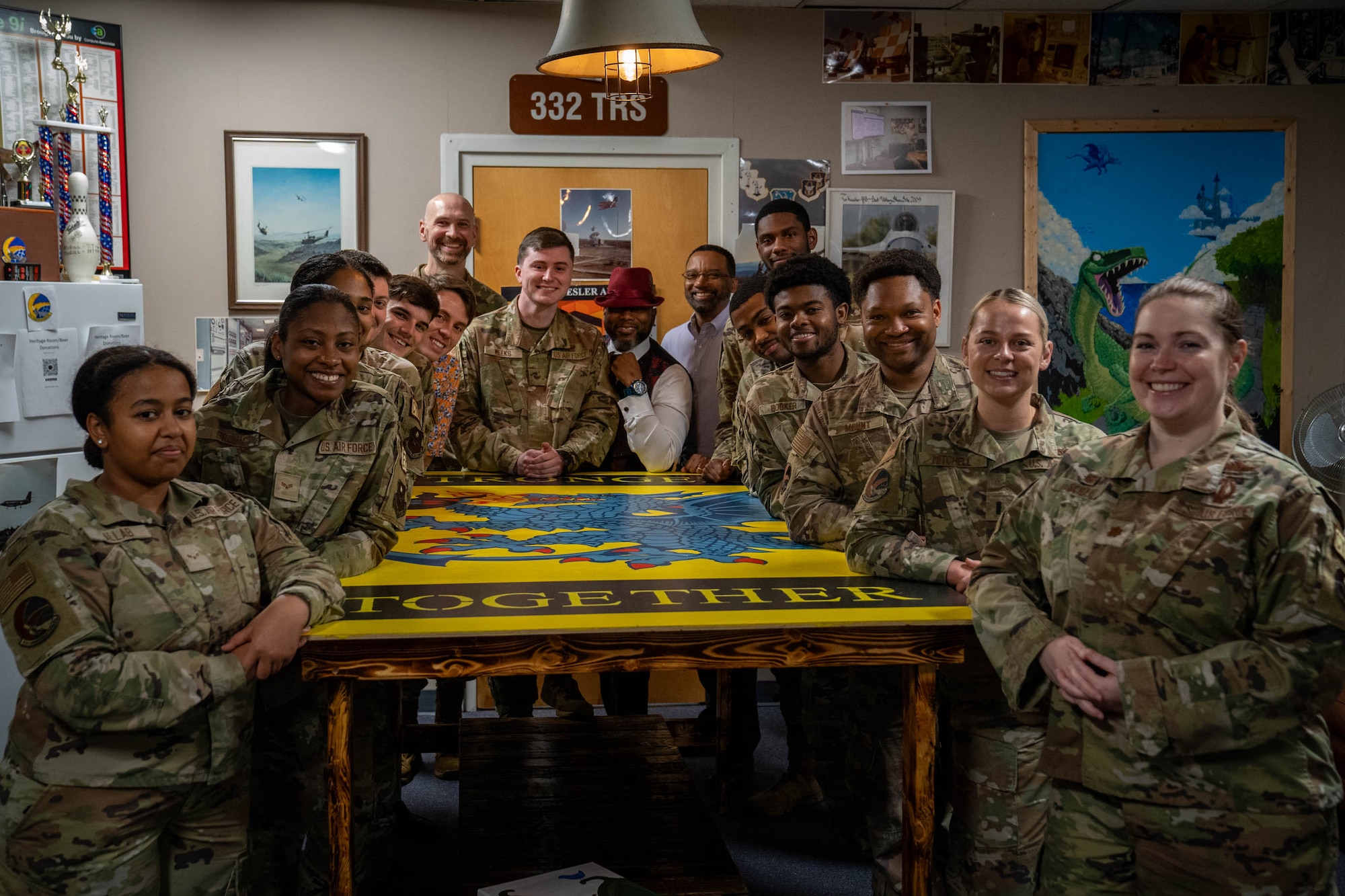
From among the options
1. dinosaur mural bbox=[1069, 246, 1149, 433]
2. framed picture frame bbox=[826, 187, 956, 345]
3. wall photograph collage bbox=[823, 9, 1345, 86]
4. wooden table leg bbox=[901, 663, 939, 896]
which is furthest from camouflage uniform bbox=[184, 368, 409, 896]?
dinosaur mural bbox=[1069, 246, 1149, 433]

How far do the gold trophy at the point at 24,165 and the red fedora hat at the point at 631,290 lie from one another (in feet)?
6.90

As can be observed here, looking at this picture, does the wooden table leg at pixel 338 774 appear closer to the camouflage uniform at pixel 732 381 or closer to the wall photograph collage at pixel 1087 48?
the camouflage uniform at pixel 732 381

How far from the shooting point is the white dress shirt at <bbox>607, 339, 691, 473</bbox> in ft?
13.8

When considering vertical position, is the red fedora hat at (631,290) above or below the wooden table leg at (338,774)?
above

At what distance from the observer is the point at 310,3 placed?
506cm

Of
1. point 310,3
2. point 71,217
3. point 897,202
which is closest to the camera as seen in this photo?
point 71,217

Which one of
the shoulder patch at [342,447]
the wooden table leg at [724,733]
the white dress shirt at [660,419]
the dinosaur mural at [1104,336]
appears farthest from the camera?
the dinosaur mural at [1104,336]

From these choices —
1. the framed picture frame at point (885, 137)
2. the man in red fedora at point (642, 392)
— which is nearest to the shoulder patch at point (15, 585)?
the man in red fedora at point (642, 392)

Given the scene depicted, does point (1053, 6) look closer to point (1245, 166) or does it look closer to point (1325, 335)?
point (1245, 166)

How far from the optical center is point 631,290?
14.4ft

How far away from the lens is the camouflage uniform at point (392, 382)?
277 centimetres

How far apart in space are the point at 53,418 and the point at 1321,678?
3704 mm

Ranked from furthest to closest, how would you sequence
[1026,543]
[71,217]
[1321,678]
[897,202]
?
[897,202], [71,217], [1026,543], [1321,678]

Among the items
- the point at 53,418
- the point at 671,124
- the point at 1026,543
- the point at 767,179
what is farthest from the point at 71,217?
the point at 1026,543
